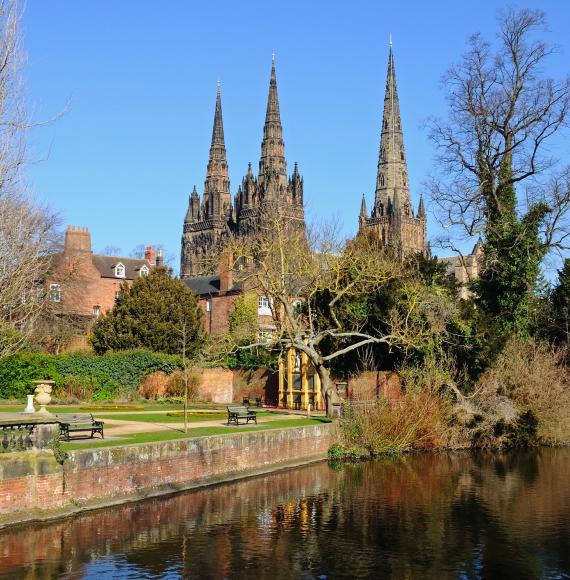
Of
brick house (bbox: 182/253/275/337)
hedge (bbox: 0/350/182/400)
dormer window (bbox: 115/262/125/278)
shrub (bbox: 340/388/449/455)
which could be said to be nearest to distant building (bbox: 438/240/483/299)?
shrub (bbox: 340/388/449/455)

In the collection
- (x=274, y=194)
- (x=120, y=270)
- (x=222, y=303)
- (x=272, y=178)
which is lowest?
(x=222, y=303)

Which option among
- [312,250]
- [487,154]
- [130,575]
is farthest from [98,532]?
[487,154]

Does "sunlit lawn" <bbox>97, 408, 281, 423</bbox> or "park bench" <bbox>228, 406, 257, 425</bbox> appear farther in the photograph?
"sunlit lawn" <bbox>97, 408, 281, 423</bbox>

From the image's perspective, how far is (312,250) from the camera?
36.8 m

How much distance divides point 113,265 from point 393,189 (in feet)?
268

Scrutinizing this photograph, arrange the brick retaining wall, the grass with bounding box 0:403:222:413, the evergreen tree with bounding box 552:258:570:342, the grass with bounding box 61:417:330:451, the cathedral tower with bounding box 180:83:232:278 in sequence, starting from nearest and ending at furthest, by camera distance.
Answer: the brick retaining wall < the grass with bounding box 61:417:330:451 < the grass with bounding box 0:403:222:413 < the evergreen tree with bounding box 552:258:570:342 < the cathedral tower with bounding box 180:83:232:278

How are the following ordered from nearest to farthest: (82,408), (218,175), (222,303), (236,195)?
(82,408), (222,303), (236,195), (218,175)

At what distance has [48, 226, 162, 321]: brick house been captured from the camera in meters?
54.5

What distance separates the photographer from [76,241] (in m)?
57.1

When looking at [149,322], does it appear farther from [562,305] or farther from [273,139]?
[273,139]

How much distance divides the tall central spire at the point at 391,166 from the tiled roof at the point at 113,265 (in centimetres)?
7800

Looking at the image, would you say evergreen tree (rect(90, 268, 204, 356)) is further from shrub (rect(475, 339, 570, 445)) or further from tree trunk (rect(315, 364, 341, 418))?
shrub (rect(475, 339, 570, 445))

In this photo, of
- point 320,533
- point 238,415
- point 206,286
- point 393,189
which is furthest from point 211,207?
point 320,533

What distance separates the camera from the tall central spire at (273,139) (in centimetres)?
13100
